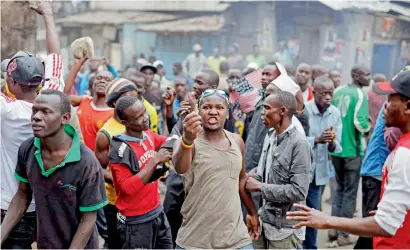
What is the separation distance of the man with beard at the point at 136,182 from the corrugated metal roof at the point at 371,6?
11111 mm

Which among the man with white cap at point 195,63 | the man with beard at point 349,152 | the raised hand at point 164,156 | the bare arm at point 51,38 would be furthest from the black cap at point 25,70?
the man with white cap at point 195,63

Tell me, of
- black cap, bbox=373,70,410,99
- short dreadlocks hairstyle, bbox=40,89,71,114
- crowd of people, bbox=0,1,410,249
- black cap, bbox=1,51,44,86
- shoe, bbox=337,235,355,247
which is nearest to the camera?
black cap, bbox=373,70,410,99

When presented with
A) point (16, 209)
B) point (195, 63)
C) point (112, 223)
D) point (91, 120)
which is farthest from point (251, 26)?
point (16, 209)

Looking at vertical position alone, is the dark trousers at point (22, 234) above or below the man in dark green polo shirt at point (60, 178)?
below

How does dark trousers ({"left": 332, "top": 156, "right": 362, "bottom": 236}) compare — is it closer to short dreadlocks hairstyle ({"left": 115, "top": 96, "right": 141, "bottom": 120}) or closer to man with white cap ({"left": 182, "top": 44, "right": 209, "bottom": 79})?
short dreadlocks hairstyle ({"left": 115, "top": 96, "right": 141, "bottom": 120})

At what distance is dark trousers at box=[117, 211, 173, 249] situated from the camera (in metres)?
4.62

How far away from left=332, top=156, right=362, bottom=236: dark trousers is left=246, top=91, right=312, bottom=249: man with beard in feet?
8.62

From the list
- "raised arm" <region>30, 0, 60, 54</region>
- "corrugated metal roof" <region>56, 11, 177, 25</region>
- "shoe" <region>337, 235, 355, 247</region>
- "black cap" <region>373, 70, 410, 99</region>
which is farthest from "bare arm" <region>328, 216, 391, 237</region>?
"corrugated metal roof" <region>56, 11, 177, 25</region>

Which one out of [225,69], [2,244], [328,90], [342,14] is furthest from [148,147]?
[342,14]

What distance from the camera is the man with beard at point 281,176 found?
4293 millimetres

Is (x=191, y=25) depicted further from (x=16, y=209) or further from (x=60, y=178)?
(x=60, y=178)

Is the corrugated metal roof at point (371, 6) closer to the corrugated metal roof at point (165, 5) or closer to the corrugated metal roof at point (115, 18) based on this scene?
the corrugated metal roof at point (165, 5)

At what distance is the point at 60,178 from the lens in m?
3.57

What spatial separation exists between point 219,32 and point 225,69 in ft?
22.4
